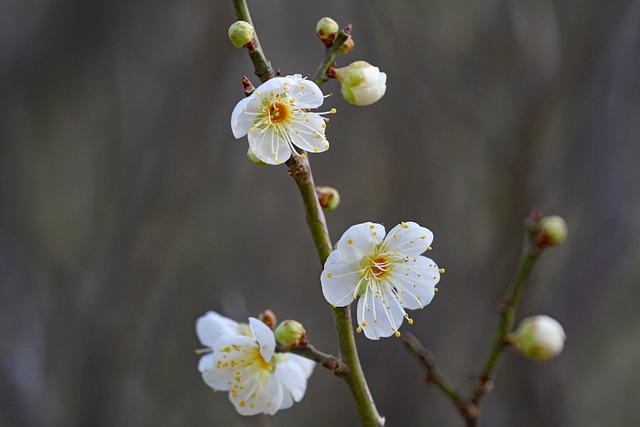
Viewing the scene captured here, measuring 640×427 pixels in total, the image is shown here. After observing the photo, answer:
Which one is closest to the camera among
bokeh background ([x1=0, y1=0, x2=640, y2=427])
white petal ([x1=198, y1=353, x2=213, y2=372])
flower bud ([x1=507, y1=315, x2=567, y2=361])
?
flower bud ([x1=507, y1=315, x2=567, y2=361])

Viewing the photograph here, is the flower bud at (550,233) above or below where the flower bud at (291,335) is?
above

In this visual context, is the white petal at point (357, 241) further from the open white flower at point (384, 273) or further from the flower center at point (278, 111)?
the flower center at point (278, 111)

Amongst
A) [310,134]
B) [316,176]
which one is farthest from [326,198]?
[316,176]

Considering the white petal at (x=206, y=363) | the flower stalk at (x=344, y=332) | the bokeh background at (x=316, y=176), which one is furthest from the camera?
the bokeh background at (x=316, y=176)

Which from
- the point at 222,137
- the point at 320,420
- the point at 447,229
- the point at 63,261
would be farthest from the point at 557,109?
the point at 63,261

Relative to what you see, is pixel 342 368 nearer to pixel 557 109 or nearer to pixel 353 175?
pixel 557 109

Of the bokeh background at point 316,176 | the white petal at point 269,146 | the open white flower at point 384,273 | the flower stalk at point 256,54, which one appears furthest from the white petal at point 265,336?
the bokeh background at point 316,176

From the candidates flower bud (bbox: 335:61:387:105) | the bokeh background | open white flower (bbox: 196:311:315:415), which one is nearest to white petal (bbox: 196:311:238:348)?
open white flower (bbox: 196:311:315:415)

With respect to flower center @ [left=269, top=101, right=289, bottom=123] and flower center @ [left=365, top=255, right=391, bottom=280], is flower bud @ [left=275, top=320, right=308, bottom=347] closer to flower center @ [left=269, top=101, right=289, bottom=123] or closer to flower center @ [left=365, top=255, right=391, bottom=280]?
flower center @ [left=365, top=255, right=391, bottom=280]
